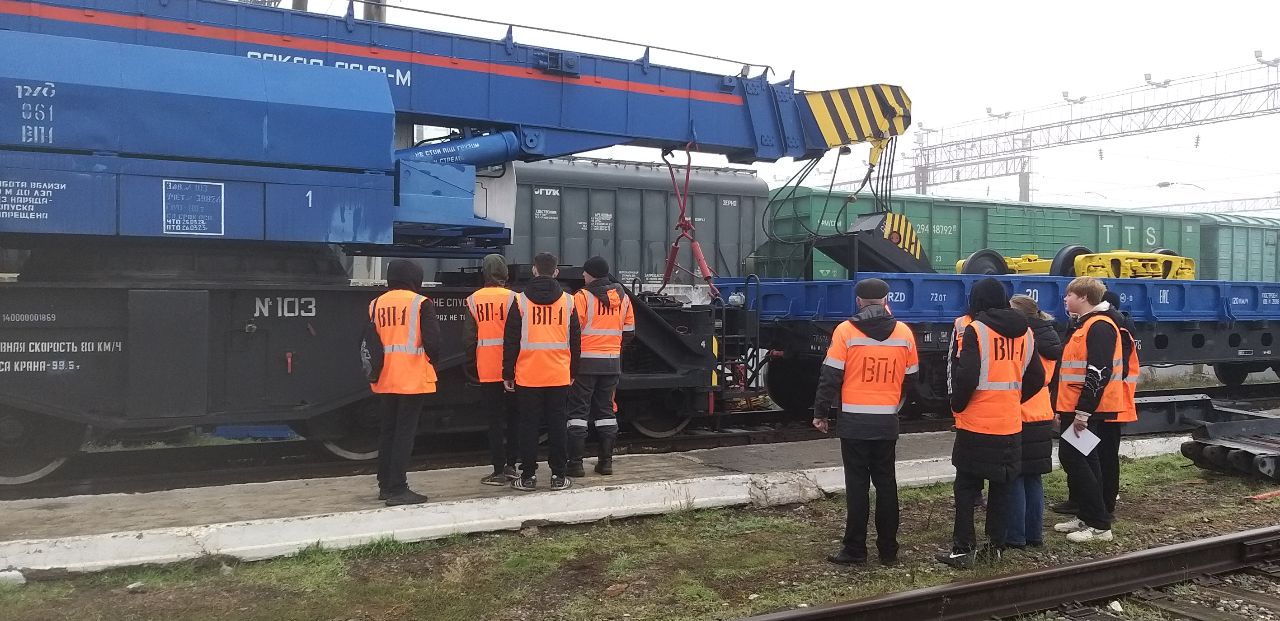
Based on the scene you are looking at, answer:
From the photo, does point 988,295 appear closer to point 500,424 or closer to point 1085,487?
point 1085,487

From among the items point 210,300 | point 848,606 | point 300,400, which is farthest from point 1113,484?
point 210,300

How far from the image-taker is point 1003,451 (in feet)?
16.6

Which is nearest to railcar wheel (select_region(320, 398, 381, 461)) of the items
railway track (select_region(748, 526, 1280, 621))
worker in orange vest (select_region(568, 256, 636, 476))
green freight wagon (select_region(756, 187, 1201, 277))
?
worker in orange vest (select_region(568, 256, 636, 476))

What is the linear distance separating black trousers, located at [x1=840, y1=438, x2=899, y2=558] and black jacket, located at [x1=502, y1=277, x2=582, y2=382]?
2229 millimetres

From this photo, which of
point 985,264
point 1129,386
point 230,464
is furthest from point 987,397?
point 985,264

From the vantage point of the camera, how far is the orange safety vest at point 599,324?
6828 mm

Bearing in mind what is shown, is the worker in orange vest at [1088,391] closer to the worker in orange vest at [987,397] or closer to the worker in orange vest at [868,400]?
the worker in orange vest at [987,397]

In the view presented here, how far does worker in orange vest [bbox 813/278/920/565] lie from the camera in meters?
5.00

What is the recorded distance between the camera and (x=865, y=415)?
501 centimetres

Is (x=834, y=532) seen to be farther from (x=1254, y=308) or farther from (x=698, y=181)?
(x=698, y=181)

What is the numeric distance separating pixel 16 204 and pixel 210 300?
1.33m

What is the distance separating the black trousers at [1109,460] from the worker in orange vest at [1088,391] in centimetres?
14

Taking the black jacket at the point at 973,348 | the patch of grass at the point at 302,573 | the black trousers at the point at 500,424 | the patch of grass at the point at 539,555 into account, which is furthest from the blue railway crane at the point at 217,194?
the black jacket at the point at 973,348

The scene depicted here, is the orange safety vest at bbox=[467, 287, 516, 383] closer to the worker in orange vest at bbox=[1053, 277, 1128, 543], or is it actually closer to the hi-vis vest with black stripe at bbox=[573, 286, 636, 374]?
the hi-vis vest with black stripe at bbox=[573, 286, 636, 374]
